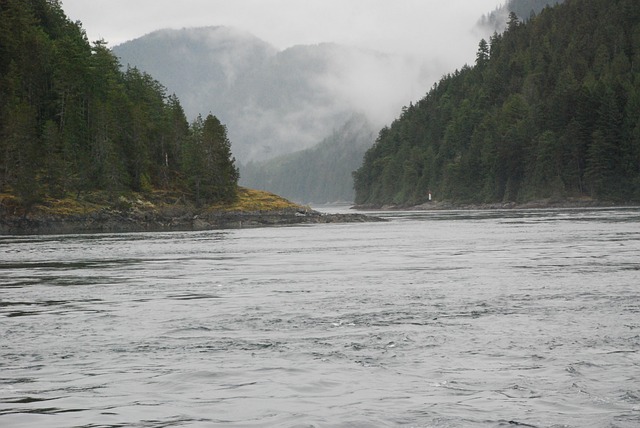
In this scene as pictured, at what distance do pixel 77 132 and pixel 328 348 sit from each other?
12086 cm

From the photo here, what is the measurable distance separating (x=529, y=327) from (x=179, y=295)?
14.7 metres

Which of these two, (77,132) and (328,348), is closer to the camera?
(328,348)

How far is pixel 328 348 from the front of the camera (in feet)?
56.4

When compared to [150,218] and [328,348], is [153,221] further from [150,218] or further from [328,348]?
[328,348]

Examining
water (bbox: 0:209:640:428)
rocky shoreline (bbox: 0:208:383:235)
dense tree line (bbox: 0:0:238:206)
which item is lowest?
water (bbox: 0:209:640:428)

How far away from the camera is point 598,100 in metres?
171

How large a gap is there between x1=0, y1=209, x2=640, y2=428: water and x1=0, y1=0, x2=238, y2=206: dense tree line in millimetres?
78482

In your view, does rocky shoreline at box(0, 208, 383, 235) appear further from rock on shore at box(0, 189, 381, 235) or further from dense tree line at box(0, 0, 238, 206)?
dense tree line at box(0, 0, 238, 206)

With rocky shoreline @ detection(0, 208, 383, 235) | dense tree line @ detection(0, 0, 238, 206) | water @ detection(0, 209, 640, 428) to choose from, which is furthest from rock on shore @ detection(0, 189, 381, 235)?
water @ detection(0, 209, 640, 428)

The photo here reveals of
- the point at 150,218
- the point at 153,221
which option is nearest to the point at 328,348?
the point at 153,221

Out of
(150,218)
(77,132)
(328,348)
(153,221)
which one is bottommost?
(328,348)

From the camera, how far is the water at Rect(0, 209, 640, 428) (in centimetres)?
1201

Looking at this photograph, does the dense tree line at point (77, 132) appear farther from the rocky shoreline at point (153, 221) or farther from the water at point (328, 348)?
the water at point (328, 348)

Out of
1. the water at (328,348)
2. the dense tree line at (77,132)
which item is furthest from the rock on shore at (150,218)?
the water at (328,348)
